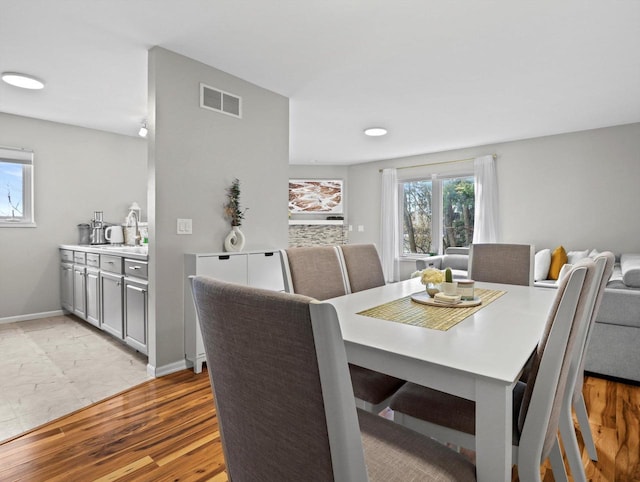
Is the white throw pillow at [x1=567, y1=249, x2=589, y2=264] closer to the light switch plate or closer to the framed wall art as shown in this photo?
the framed wall art

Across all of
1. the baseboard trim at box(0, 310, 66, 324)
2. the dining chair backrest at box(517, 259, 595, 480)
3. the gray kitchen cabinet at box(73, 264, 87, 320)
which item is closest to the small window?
the gray kitchen cabinet at box(73, 264, 87, 320)

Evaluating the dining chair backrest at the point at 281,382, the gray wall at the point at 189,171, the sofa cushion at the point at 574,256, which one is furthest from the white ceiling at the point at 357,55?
the dining chair backrest at the point at 281,382

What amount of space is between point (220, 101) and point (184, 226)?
107cm

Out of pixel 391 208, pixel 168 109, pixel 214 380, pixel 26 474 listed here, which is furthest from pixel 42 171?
pixel 391 208

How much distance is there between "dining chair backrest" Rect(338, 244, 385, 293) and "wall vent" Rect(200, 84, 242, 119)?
1591 mm

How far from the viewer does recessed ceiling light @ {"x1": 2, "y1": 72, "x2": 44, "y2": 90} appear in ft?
9.71

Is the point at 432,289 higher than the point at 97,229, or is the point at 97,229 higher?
the point at 97,229

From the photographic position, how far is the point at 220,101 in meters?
2.89

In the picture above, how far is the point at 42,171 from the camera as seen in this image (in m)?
4.11

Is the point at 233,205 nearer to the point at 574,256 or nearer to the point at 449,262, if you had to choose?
the point at 449,262

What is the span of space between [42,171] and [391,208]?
5.10m

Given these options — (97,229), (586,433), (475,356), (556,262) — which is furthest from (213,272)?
(556,262)

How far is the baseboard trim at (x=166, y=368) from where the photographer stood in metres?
2.55

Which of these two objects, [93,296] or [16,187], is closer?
[93,296]
